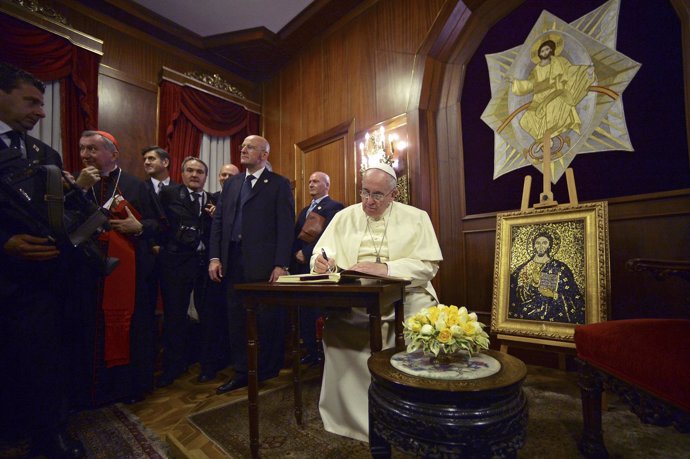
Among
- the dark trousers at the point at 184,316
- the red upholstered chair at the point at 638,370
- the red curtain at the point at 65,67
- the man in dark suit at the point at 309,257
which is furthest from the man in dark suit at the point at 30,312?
the red upholstered chair at the point at 638,370

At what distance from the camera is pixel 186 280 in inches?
124

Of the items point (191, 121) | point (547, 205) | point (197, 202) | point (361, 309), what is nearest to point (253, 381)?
point (361, 309)

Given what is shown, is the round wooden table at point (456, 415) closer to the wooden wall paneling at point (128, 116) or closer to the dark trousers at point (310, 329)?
the dark trousers at point (310, 329)

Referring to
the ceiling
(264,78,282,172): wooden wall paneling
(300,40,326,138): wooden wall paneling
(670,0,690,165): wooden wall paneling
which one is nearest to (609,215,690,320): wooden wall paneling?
(670,0,690,165): wooden wall paneling

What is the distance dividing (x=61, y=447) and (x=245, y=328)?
1344mm

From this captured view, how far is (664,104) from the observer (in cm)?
255

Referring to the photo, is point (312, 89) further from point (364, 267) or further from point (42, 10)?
point (364, 267)

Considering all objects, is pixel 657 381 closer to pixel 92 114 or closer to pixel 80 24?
pixel 92 114

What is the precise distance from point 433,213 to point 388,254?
5.37 feet

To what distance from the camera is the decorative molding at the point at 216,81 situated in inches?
219

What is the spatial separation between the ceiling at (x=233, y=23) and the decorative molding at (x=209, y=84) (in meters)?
0.34

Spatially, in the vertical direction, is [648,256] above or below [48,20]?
below

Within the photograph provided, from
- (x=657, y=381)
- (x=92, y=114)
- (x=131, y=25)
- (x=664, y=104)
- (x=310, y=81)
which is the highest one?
(x=131, y=25)

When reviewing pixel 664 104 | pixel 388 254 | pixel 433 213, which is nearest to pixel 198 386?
pixel 388 254
